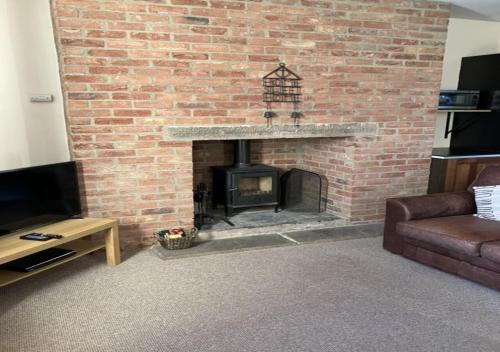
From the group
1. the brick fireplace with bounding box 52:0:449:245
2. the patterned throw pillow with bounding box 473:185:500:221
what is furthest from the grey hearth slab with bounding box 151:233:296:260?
the patterned throw pillow with bounding box 473:185:500:221

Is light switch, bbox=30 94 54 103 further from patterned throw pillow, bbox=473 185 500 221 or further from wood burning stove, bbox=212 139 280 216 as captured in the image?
patterned throw pillow, bbox=473 185 500 221

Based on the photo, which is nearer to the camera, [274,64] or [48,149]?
[48,149]

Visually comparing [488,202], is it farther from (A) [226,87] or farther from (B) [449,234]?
(A) [226,87]

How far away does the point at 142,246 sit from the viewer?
3287 mm

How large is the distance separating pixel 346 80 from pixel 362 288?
204 cm

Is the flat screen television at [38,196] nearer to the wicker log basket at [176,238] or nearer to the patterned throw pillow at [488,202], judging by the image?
the wicker log basket at [176,238]

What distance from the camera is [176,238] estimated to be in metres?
3.11

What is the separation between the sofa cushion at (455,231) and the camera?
8.39 feet

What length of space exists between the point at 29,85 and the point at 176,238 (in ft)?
5.72

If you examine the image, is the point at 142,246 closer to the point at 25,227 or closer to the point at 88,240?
the point at 88,240

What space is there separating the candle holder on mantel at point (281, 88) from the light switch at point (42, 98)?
1.84 metres

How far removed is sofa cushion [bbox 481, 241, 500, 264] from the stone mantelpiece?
165cm

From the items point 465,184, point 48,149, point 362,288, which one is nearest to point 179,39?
point 48,149

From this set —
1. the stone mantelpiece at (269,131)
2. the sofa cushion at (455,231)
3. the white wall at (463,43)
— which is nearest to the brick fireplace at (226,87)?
the stone mantelpiece at (269,131)
